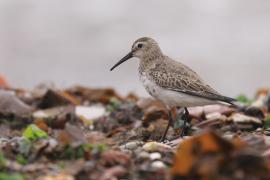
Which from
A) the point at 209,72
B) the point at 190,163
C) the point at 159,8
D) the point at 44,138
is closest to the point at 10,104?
the point at 44,138

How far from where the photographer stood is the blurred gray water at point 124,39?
16297 mm

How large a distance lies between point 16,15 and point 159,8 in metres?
3.33

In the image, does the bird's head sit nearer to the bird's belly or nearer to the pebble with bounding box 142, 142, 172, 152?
the bird's belly

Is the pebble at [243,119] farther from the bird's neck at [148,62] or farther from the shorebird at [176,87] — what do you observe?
Answer: the bird's neck at [148,62]

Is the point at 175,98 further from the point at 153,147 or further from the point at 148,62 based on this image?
the point at 153,147

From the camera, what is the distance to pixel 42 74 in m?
16.4

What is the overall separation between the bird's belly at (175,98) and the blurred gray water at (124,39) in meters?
5.95

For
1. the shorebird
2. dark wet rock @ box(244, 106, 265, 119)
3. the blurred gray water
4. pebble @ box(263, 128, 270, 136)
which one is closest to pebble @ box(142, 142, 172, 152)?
pebble @ box(263, 128, 270, 136)

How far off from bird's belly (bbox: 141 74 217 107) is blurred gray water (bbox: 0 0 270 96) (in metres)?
5.95

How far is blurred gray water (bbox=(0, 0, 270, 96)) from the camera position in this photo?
16.3 metres

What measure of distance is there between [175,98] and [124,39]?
8344mm

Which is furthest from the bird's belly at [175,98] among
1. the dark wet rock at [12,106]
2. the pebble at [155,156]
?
the pebble at [155,156]

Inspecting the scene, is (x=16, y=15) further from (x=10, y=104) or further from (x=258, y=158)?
(x=258, y=158)

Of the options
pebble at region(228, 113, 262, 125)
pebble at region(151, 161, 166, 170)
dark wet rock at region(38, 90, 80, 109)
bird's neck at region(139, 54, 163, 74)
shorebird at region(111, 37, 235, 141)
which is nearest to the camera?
pebble at region(151, 161, 166, 170)
